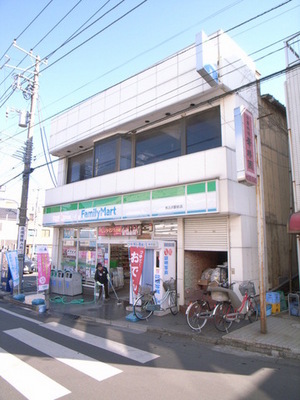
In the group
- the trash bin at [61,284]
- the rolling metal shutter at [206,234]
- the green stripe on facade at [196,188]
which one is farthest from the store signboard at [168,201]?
the trash bin at [61,284]

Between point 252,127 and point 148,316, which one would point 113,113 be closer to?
point 252,127

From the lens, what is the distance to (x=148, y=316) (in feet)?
30.2

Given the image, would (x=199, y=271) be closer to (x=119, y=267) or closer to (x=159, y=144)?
(x=119, y=267)

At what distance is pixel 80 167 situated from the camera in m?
16.6

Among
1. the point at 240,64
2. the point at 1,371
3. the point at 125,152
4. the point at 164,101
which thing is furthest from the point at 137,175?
the point at 1,371

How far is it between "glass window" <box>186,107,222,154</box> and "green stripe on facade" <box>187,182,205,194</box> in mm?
1855

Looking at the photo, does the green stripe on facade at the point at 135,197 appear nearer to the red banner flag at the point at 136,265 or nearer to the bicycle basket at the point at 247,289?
the red banner flag at the point at 136,265

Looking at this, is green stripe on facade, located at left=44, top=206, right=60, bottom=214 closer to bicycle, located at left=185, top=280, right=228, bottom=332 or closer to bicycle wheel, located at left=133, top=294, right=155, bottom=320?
bicycle wheel, located at left=133, top=294, right=155, bottom=320

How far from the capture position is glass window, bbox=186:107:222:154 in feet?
34.9

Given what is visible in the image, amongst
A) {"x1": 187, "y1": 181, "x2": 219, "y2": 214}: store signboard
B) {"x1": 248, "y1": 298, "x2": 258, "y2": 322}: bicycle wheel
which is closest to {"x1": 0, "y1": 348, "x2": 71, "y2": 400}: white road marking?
{"x1": 248, "y1": 298, "x2": 258, "y2": 322}: bicycle wheel

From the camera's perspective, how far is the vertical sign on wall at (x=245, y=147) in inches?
290

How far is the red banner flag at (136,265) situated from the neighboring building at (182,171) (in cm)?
27

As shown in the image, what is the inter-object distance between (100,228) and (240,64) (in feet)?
31.0

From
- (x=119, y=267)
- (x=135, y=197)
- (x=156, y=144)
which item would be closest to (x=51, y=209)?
(x=119, y=267)
